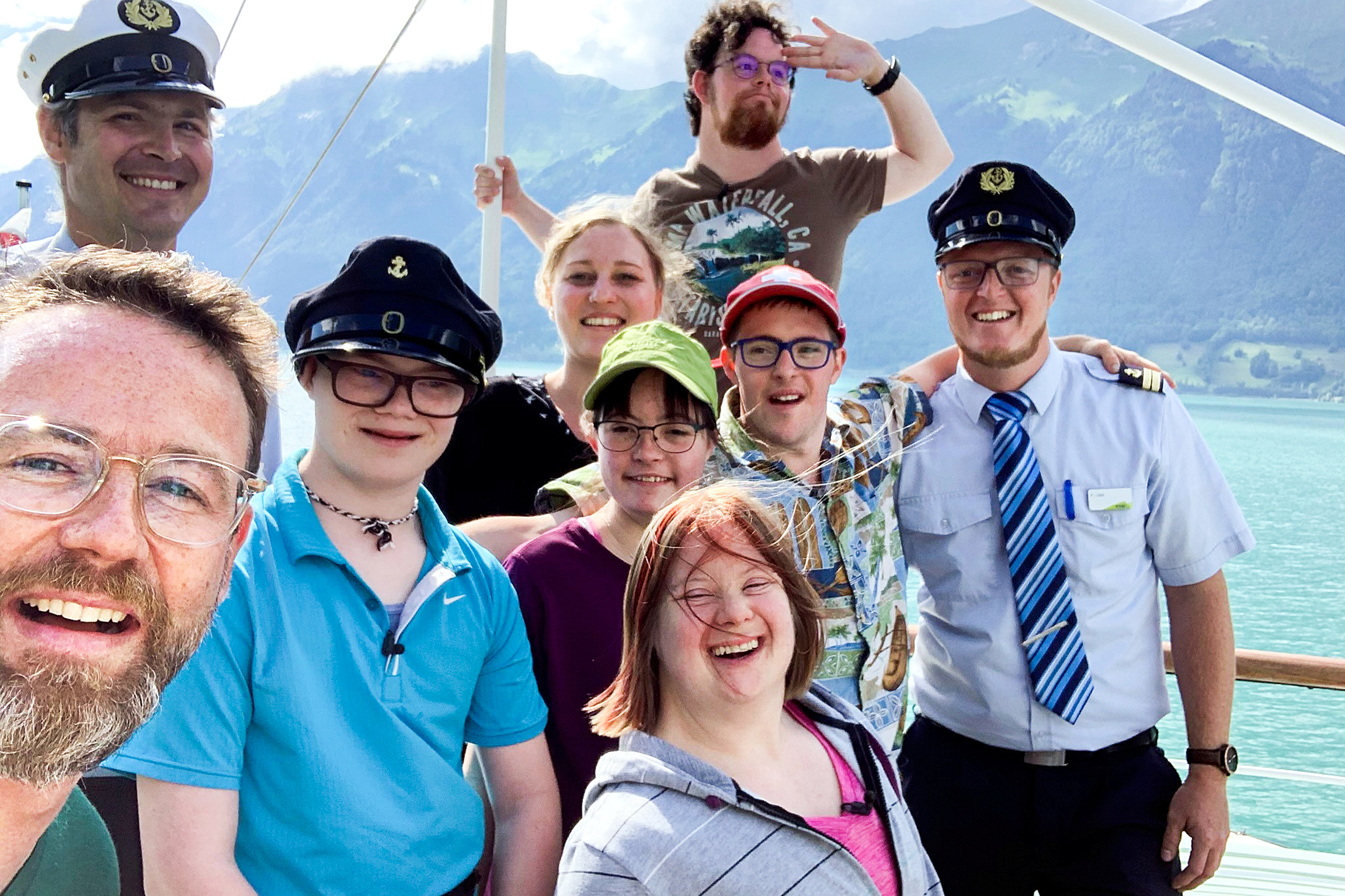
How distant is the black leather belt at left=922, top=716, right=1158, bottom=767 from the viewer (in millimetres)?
2404

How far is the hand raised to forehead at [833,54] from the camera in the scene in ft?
10.1

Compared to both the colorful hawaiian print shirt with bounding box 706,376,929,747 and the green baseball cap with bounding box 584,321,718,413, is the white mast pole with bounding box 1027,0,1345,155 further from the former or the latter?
the green baseball cap with bounding box 584,321,718,413

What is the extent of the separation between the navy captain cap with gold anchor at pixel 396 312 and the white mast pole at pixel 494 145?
7.24ft

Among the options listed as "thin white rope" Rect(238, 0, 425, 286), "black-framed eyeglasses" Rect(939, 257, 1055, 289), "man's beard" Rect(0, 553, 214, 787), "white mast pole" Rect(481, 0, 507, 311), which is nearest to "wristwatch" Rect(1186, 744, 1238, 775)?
"black-framed eyeglasses" Rect(939, 257, 1055, 289)

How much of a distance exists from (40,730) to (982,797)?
207 cm

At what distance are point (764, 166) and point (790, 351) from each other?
4.25ft

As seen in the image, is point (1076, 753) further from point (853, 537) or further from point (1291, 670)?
point (1291, 670)

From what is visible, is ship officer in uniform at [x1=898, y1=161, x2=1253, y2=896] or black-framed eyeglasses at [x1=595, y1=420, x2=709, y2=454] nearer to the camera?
black-framed eyeglasses at [x1=595, y1=420, x2=709, y2=454]

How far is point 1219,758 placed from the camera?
8.04 ft

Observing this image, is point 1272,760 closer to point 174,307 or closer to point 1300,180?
point 174,307

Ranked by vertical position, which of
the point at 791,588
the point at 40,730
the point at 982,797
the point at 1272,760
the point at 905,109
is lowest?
the point at 1272,760

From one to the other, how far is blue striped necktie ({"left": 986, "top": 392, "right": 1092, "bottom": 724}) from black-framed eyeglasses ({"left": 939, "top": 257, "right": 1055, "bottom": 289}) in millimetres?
277

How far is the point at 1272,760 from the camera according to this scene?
59.3 feet

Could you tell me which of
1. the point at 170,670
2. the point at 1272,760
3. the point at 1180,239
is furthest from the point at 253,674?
the point at 1180,239
